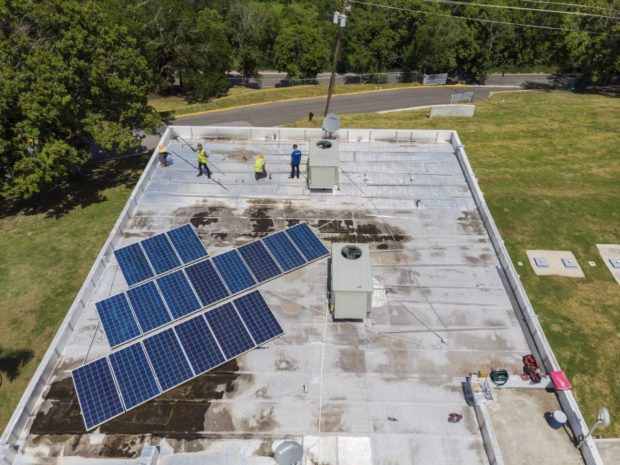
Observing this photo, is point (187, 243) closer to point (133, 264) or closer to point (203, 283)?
point (133, 264)

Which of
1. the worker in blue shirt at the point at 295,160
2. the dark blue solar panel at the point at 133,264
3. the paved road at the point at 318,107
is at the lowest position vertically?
the paved road at the point at 318,107

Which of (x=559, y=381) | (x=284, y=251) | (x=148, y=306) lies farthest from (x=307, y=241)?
(x=559, y=381)

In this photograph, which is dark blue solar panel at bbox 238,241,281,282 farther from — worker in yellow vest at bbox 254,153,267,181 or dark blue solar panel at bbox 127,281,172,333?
worker in yellow vest at bbox 254,153,267,181

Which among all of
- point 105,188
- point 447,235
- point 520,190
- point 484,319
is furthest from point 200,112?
point 484,319

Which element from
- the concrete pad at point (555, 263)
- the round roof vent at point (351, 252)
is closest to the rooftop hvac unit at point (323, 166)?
the round roof vent at point (351, 252)

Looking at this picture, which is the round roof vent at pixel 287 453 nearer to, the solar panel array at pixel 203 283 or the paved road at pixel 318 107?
the solar panel array at pixel 203 283

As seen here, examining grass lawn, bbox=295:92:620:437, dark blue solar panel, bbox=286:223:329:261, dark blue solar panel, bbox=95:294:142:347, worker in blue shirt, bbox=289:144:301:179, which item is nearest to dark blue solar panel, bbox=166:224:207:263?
dark blue solar panel, bbox=95:294:142:347

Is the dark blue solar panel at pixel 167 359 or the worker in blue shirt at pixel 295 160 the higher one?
the worker in blue shirt at pixel 295 160
